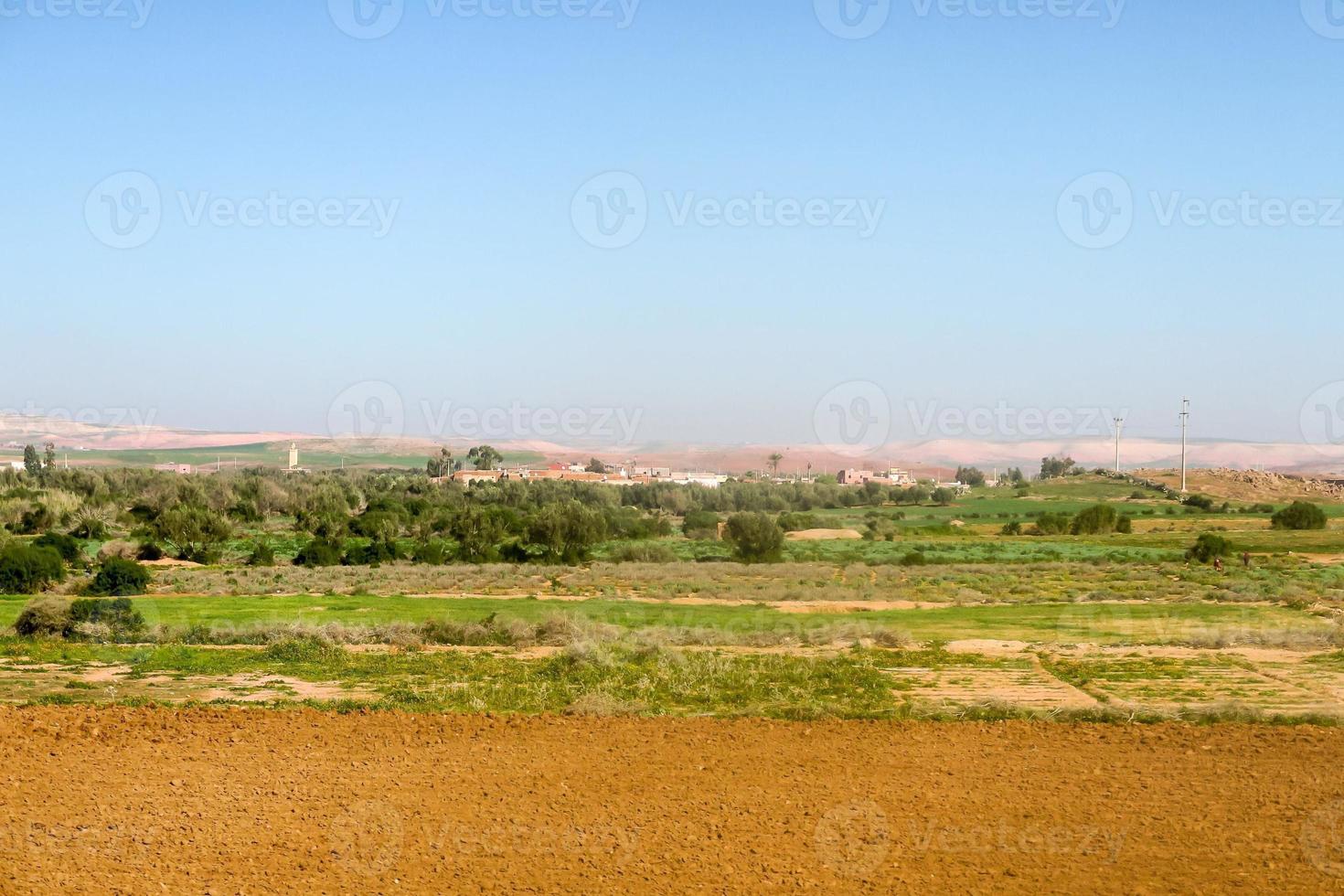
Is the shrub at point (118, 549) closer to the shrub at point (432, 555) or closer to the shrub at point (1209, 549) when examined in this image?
the shrub at point (432, 555)

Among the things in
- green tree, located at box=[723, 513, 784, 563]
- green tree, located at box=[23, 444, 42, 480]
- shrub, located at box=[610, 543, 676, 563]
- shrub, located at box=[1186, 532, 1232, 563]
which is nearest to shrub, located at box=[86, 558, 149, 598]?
shrub, located at box=[610, 543, 676, 563]

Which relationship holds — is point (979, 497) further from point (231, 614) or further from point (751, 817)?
point (751, 817)

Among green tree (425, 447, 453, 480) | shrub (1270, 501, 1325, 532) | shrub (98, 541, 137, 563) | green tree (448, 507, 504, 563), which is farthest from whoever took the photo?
green tree (425, 447, 453, 480)

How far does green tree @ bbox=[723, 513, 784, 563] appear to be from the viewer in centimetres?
5084

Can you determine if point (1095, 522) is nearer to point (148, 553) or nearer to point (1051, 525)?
point (1051, 525)

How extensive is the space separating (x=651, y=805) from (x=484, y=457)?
390 ft

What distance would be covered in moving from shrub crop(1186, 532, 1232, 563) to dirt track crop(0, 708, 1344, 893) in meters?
36.6

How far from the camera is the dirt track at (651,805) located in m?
8.95

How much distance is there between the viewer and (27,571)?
1336 inches

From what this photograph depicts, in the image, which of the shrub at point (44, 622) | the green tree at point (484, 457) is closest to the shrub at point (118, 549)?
the shrub at point (44, 622)

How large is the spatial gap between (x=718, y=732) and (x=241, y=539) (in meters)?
48.3

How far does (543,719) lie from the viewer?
47.4 ft

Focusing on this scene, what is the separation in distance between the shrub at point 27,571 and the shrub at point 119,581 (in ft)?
4.13

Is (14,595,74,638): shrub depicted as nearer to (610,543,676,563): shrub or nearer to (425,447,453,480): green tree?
(610,543,676,563): shrub
